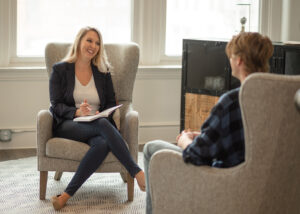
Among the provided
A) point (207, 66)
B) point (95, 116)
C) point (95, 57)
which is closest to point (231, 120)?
point (95, 116)

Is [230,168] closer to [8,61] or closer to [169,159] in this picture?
[169,159]

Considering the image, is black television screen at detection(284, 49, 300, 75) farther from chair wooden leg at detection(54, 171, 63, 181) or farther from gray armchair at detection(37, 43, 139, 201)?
chair wooden leg at detection(54, 171, 63, 181)

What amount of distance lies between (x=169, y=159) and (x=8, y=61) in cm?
289

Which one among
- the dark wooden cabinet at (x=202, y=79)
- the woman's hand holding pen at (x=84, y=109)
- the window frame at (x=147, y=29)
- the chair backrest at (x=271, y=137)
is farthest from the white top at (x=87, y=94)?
the chair backrest at (x=271, y=137)

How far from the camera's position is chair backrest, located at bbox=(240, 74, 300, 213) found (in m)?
2.01

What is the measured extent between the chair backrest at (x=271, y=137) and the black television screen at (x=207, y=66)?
2.18 m

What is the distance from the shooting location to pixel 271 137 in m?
2.06

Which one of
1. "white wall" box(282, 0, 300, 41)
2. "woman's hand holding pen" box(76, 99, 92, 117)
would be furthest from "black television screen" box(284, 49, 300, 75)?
"woman's hand holding pen" box(76, 99, 92, 117)

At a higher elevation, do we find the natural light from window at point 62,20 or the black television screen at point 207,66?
the natural light from window at point 62,20

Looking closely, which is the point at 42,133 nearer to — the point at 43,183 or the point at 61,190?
the point at 43,183

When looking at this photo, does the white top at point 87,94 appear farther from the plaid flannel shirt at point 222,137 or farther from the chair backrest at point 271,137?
the chair backrest at point 271,137

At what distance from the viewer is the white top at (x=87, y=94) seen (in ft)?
12.0

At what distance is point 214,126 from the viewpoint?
2.15m

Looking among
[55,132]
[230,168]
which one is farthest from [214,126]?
[55,132]
